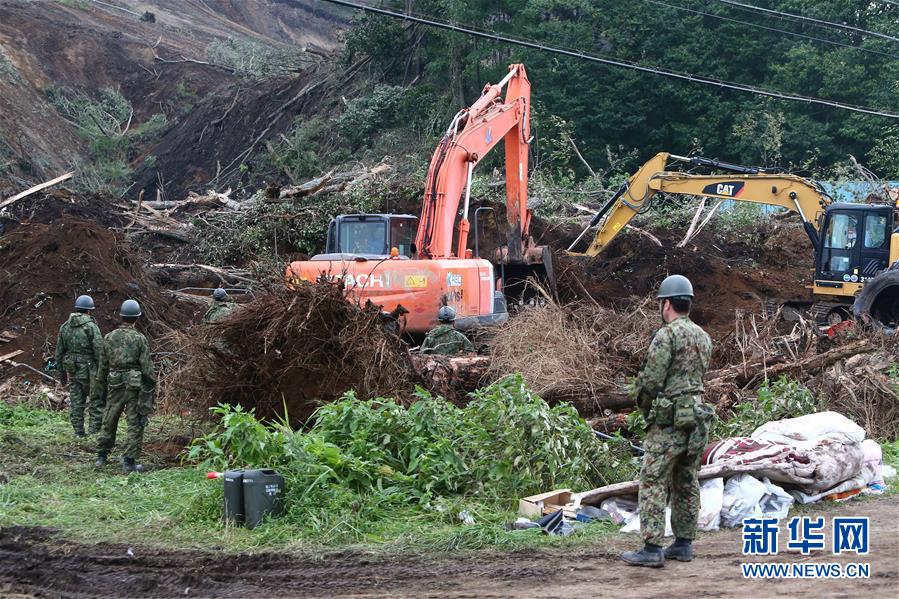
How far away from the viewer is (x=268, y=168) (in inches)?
1432

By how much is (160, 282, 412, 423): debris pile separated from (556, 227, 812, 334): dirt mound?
37.8 feet

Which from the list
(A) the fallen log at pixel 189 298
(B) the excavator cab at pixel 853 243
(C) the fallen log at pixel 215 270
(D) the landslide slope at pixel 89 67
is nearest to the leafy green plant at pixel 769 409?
(B) the excavator cab at pixel 853 243

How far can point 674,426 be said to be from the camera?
686 cm

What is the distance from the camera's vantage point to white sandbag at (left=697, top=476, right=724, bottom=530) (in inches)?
312

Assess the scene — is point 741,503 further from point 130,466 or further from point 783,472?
point 130,466

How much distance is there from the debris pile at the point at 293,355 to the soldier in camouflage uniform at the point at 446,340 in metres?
1.94

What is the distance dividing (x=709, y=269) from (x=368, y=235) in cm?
1166

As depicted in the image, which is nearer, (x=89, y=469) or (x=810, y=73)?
(x=89, y=469)

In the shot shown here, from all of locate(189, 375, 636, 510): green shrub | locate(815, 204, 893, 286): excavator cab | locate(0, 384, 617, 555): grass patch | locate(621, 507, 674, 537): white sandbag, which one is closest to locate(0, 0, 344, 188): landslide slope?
locate(815, 204, 893, 286): excavator cab

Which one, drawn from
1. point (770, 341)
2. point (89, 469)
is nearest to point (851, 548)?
point (770, 341)

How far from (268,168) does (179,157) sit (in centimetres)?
557

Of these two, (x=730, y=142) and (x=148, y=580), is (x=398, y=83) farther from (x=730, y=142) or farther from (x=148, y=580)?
(x=148, y=580)

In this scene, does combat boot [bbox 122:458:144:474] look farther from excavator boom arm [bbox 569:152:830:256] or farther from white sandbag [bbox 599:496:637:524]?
excavator boom arm [bbox 569:152:830:256]

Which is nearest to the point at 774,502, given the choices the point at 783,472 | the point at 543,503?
the point at 783,472
